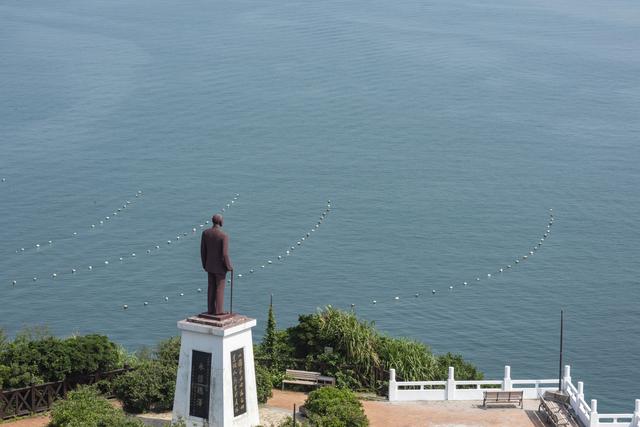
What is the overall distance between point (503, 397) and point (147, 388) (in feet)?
44.3

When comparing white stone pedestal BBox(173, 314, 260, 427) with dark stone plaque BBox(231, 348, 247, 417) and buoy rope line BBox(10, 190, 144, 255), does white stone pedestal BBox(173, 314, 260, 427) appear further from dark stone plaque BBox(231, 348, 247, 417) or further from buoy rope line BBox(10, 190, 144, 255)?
buoy rope line BBox(10, 190, 144, 255)

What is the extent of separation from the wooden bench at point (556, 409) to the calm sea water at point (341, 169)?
1974cm

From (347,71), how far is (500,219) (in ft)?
139

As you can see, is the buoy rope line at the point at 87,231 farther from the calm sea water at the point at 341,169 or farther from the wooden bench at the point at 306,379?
the wooden bench at the point at 306,379

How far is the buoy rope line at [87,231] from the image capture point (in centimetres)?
8475

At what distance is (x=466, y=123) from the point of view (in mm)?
114500

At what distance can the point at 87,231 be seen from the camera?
8869cm

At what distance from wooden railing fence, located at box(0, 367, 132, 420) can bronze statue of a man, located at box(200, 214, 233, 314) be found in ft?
25.9

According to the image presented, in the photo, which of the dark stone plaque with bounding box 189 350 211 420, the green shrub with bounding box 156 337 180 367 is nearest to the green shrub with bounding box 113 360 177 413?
the green shrub with bounding box 156 337 180 367

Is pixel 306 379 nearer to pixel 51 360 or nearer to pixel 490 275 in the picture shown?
pixel 51 360

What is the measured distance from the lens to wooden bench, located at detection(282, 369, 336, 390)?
4631cm

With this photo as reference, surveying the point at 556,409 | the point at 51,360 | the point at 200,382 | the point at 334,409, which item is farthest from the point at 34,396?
the point at 556,409

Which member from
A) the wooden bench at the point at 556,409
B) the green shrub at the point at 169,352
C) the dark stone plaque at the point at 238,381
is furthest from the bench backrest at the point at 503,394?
the green shrub at the point at 169,352

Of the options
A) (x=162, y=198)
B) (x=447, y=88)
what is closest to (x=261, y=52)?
(x=447, y=88)
